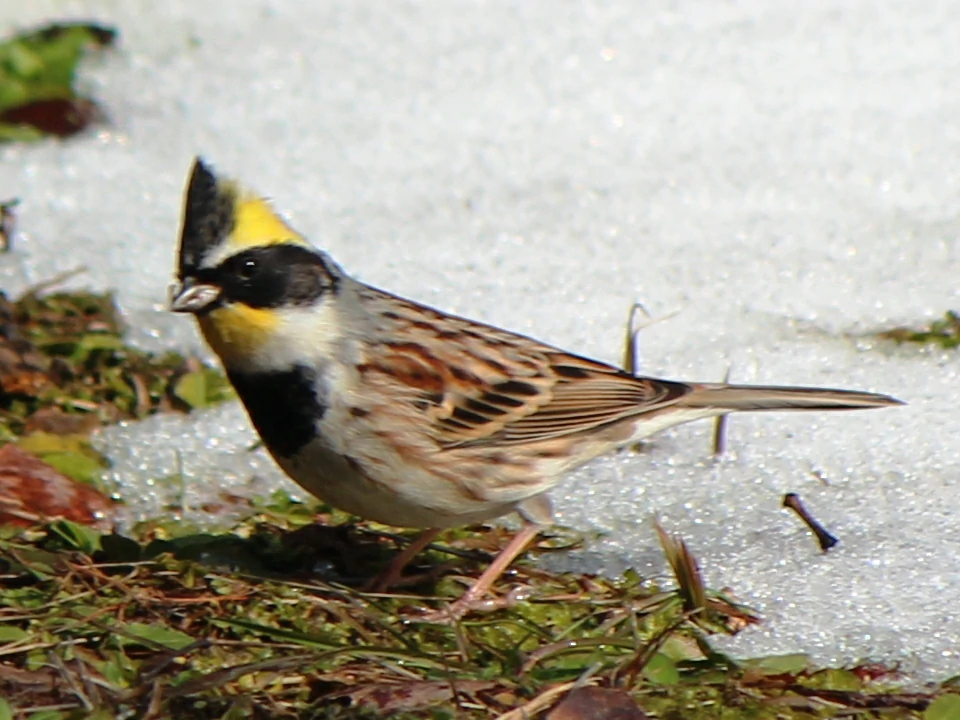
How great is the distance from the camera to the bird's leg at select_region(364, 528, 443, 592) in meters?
4.45

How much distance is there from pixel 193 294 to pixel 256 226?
27 centimetres

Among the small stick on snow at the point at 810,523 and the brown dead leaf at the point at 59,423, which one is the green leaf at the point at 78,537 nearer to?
the brown dead leaf at the point at 59,423

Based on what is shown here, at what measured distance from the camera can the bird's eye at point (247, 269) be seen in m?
4.37

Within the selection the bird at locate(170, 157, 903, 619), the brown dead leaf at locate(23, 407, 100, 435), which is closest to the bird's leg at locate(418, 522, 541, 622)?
the bird at locate(170, 157, 903, 619)

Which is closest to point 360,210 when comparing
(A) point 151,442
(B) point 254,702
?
(A) point 151,442

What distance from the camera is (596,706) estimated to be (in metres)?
3.47

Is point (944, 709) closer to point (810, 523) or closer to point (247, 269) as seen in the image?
point (810, 523)

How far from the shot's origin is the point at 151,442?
5.27 m

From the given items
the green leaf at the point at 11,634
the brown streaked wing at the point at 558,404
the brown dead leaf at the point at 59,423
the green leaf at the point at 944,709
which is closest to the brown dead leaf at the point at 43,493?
the brown dead leaf at the point at 59,423

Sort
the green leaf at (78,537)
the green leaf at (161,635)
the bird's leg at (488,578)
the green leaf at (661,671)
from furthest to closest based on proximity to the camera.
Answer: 1. the green leaf at (78,537)
2. the bird's leg at (488,578)
3. the green leaf at (161,635)
4. the green leaf at (661,671)

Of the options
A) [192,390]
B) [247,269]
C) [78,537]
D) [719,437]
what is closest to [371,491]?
[247,269]

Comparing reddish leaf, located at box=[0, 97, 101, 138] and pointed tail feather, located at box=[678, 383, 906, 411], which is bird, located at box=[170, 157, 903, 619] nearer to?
pointed tail feather, located at box=[678, 383, 906, 411]

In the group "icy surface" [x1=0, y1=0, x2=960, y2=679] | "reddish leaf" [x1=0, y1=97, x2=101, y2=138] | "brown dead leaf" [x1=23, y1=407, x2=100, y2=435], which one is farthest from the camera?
"reddish leaf" [x1=0, y1=97, x2=101, y2=138]

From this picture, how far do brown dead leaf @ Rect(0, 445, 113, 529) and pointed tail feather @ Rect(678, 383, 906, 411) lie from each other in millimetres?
1759
